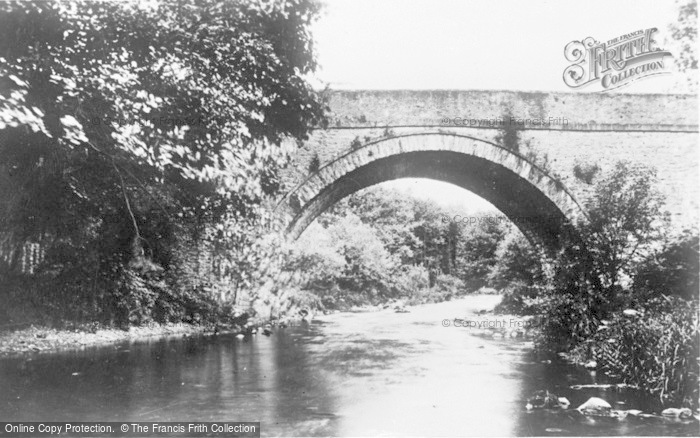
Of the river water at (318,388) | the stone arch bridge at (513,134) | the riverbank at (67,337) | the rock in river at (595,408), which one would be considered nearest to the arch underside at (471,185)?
the stone arch bridge at (513,134)

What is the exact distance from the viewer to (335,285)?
22.7m

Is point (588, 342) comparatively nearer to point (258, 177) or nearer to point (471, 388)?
point (471, 388)

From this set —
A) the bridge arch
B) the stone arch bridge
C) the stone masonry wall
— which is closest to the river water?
the bridge arch

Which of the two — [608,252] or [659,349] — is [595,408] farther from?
[608,252]

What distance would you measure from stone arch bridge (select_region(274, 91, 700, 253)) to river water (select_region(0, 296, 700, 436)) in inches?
129

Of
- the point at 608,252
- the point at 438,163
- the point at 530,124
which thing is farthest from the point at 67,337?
the point at 530,124

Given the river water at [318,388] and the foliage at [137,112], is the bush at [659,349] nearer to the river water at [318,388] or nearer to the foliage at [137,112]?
the river water at [318,388]

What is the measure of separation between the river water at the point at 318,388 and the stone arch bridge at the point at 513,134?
129 inches

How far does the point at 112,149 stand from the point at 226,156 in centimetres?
158

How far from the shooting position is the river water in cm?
524

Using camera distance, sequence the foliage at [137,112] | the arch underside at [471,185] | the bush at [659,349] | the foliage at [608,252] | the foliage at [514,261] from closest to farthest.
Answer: the bush at [659,349]
the foliage at [137,112]
the foliage at [608,252]
the arch underside at [471,185]
the foliage at [514,261]

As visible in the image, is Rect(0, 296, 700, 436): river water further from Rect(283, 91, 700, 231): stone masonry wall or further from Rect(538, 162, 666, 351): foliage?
Rect(283, 91, 700, 231): stone masonry wall

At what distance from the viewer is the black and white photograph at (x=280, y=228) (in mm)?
5801

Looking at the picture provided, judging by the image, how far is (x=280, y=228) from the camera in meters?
11.8
